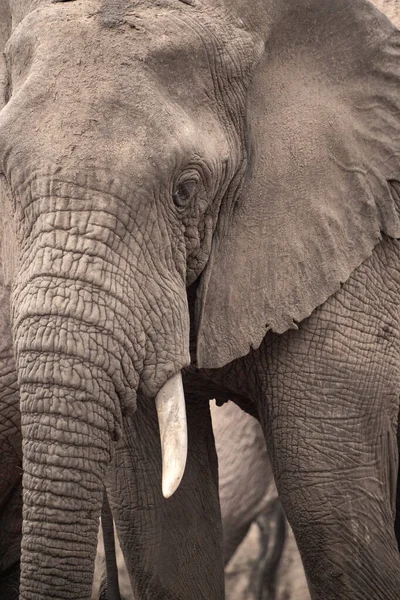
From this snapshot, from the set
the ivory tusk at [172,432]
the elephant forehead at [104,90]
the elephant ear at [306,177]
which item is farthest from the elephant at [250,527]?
the elephant forehead at [104,90]

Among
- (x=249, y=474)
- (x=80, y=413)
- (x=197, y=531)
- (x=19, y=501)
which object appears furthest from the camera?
(x=249, y=474)

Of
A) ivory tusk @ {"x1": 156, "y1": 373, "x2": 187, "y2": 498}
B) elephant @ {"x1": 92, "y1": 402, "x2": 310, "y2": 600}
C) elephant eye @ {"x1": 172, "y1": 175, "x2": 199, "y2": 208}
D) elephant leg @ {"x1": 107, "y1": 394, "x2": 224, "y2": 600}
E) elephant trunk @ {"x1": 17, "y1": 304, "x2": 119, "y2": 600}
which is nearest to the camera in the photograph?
elephant trunk @ {"x1": 17, "y1": 304, "x2": 119, "y2": 600}

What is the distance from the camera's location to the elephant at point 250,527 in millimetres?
6039

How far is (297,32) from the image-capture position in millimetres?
4434

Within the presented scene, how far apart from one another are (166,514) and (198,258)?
0.98m

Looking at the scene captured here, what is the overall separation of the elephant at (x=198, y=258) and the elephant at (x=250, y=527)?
1.20 m

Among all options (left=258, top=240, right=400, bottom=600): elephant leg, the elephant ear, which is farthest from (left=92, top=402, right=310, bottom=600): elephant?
the elephant ear

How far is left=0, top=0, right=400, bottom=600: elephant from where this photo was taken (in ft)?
12.8

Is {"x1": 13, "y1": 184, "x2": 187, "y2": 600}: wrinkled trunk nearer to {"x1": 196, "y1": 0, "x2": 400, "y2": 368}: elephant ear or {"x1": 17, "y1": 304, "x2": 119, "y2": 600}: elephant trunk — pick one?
{"x1": 17, "y1": 304, "x2": 119, "y2": 600}: elephant trunk

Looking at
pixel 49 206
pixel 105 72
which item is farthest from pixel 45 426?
pixel 105 72

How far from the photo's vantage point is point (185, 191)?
4.12m

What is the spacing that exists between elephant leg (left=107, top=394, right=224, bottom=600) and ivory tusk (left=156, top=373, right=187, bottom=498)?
0.79 meters

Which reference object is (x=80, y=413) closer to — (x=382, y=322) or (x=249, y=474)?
(x=382, y=322)

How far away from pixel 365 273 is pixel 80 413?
38.9 inches
